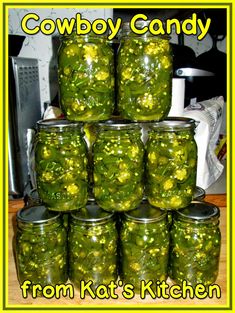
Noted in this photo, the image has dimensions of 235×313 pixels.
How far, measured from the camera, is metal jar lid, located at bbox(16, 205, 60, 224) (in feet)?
2.68

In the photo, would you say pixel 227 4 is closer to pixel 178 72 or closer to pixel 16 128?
pixel 178 72

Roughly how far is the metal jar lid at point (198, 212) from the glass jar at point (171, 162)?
0.12ft

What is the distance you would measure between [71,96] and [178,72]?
0.87 metres

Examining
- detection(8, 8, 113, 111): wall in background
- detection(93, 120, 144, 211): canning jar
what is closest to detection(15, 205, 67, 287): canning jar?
detection(93, 120, 144, 211): canning jar

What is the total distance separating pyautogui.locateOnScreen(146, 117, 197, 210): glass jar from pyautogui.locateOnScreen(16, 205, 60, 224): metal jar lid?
0.82ft

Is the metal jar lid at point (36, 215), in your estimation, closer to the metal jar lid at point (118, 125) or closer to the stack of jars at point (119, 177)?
the stack of jars at point (119, 177)

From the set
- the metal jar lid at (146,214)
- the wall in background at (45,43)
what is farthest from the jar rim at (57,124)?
the wall in background at (45,43)

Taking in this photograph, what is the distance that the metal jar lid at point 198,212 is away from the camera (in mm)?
841

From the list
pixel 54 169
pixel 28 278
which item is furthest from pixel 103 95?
pixel 28 278

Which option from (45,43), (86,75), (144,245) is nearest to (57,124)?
(86,75)

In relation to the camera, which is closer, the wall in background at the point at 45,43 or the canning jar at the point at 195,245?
the canning jar at the point at 195,245

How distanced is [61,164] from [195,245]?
38 centimetres

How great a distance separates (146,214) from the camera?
84cm

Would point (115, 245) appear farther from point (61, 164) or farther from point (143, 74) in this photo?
point (143, 74)
